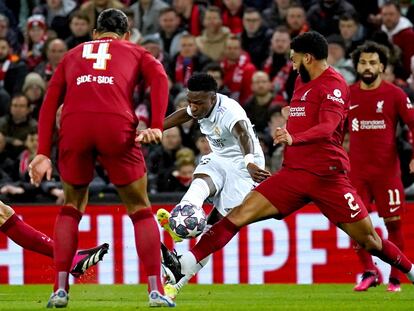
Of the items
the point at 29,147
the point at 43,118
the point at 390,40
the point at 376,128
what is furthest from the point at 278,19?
the point at 43,118

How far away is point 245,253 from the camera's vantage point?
16.8m

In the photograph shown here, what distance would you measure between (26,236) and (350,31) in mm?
8631

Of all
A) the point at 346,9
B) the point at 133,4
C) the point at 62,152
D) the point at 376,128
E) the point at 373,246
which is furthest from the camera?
the point at 133,4

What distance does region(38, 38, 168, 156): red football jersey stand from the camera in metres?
10.3

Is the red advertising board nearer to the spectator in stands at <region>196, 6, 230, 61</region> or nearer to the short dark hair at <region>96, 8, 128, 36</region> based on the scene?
the spectator in stands at <region>196, 6, 230, 61</region>

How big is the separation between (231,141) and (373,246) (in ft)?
5.89

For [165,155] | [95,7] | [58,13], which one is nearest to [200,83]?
[165,155]

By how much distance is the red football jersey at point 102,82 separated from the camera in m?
10.3

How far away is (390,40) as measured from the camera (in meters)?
19.3

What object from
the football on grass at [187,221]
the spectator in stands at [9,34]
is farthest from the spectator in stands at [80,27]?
the football on grass at [187,221]

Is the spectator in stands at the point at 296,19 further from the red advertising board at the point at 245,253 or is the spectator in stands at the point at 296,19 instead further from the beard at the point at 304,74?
the beard at the point at 304,74

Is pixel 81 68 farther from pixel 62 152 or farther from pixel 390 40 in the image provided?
pixel 390 40

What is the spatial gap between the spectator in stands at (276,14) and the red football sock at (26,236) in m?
9.18

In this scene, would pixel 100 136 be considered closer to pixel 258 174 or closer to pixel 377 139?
pixel 258 174
